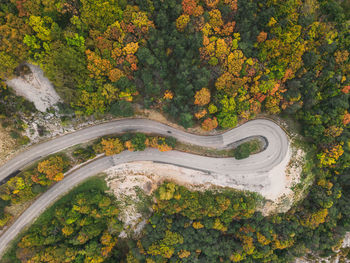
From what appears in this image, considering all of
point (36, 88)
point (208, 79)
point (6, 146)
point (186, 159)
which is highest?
point (208, 79)

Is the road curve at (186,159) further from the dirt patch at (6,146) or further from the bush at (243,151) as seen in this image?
the bush at (243,151)

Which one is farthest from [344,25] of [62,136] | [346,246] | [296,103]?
[62,136]

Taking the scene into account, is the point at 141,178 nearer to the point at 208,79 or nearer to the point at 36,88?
the point at 208,79

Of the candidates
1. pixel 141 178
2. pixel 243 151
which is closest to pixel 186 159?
pixel 141 178

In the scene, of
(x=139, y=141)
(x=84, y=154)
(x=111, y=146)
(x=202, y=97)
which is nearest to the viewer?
(x=202, y=97)

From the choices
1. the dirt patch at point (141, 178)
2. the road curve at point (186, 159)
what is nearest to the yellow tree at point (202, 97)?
the road curve at point (186, 159)
